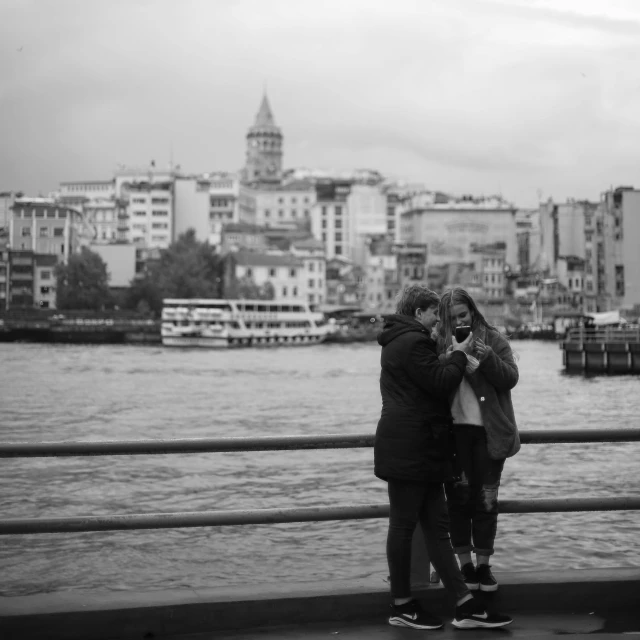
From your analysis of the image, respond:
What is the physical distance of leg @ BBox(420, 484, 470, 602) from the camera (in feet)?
15.6

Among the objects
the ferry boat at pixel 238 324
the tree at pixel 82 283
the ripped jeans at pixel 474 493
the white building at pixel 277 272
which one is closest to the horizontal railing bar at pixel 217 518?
the ripped jeans at pixel 474 493

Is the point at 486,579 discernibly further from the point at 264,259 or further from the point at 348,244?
the point at 348,244

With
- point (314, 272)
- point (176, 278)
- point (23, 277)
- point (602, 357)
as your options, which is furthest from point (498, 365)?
point (314, 272)

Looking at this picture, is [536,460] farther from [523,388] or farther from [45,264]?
[45,264]

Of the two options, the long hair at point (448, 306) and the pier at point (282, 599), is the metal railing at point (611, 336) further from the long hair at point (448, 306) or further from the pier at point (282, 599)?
the long hair at point (448, 306)

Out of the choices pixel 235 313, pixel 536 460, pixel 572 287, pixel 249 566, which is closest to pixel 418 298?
pixel 249 566

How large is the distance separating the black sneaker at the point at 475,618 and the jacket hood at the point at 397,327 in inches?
43.2

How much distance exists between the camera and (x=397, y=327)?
15.5ft

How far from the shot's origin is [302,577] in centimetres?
820

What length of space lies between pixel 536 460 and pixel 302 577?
330 inches

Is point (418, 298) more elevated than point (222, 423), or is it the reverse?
point (418, 298)

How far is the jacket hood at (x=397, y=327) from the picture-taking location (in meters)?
4.71

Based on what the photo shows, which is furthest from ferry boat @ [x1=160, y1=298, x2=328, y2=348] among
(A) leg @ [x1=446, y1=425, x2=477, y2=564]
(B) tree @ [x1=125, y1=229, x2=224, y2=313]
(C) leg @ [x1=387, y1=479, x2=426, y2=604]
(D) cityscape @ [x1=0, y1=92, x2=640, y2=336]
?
(C) leg @ [x1=387, y1=479, x2=426, y2=604]

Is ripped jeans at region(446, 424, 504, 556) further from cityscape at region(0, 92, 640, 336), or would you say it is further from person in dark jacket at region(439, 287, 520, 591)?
cityscape at region(0, 92, 640, 336)
